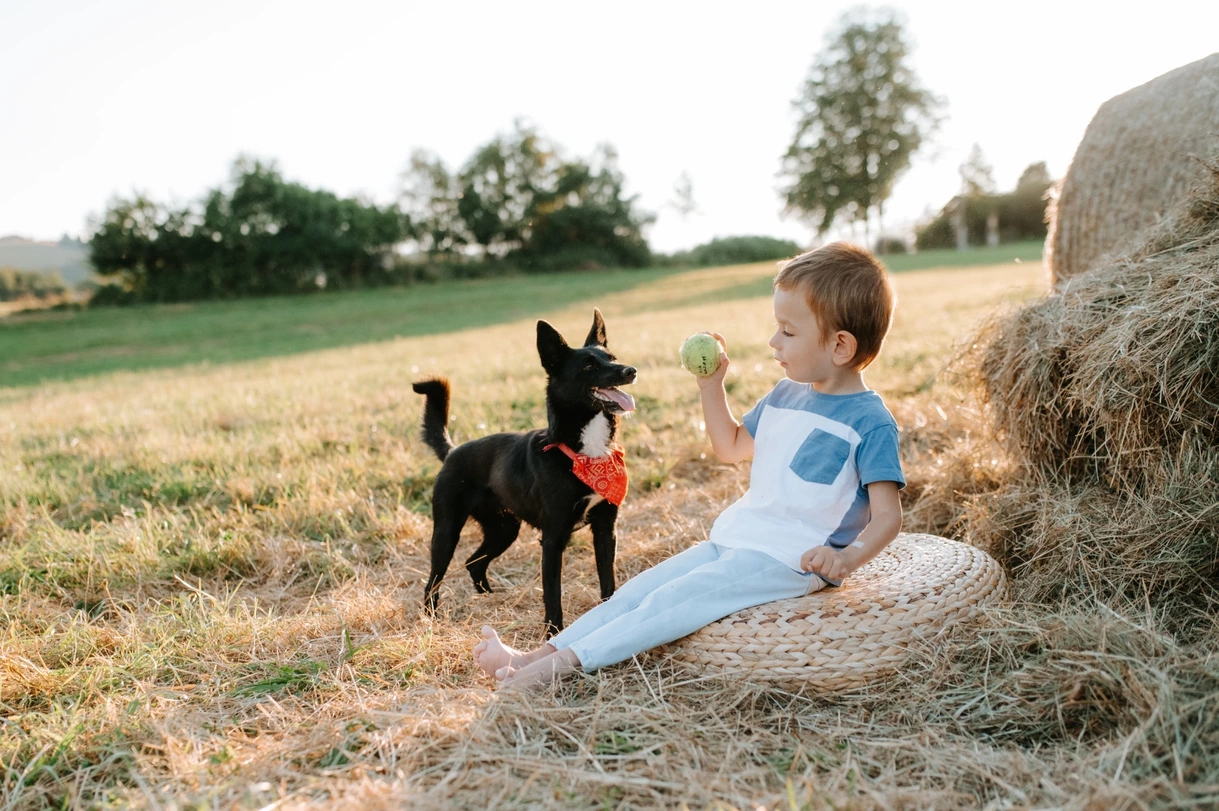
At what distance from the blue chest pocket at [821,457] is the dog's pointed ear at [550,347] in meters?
1.13

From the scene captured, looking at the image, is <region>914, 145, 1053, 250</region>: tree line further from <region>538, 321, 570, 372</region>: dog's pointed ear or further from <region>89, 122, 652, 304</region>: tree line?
<region>538, 321, 570, 372</region>: dog's pointed ear

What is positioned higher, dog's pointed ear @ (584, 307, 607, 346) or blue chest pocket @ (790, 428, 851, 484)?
dog's pointed ear @ (584, 307, 607, 346)

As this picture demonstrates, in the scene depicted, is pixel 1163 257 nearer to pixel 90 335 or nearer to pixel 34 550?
pixel 34 550

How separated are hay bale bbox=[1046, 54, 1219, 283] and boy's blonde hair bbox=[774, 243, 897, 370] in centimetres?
236

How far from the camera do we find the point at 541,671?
286 cm

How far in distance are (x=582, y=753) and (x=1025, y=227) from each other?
2202 inches

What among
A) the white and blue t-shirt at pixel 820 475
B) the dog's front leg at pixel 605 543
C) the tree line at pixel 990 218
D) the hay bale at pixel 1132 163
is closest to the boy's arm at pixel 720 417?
the white and blue t-shirt at pixel 820 475

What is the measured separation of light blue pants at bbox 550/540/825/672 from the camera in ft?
9.61

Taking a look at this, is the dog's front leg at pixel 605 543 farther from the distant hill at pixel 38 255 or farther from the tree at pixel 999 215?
the tree at pixel 999 215

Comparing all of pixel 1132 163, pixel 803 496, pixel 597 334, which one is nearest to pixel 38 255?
pixel 597 334

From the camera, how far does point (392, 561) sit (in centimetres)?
443

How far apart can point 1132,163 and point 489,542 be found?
468 centimetres

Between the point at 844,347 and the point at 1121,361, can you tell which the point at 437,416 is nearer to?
the point at 844,347

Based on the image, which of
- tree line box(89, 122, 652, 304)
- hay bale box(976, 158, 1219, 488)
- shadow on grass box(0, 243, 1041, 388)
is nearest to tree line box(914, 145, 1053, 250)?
shadow on grass box(0, 243, 1041, 388)
